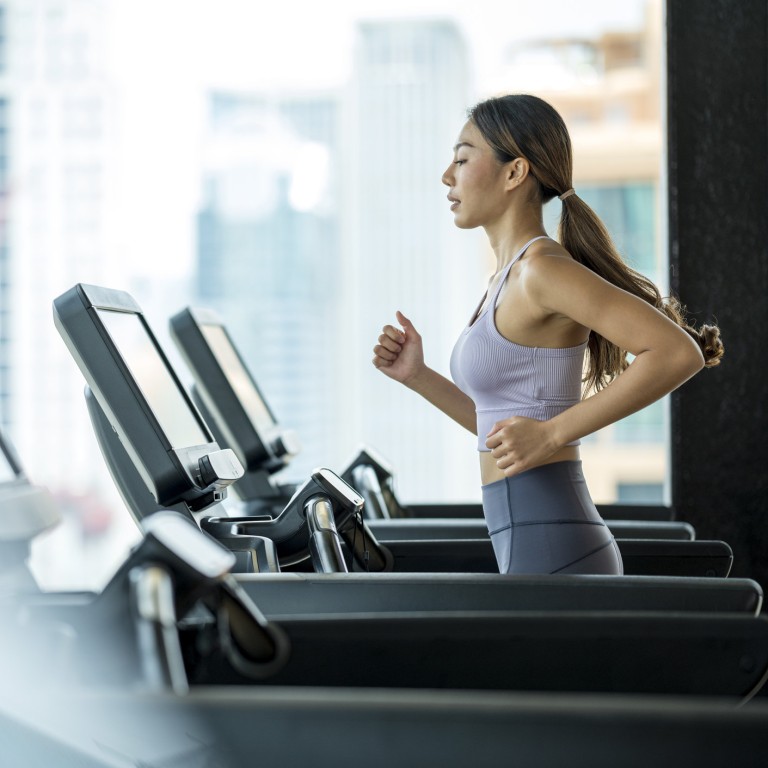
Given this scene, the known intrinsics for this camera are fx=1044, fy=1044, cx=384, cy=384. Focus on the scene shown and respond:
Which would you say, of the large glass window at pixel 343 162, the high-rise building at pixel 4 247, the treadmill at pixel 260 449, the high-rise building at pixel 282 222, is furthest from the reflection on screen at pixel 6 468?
the high-rise building at pixel 282 222

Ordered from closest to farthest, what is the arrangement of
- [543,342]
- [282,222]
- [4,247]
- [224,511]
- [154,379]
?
[543,342]
[154,379]
[224,511]
[4,247]
[282,222]

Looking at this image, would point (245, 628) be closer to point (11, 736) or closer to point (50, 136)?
point (11, 736)

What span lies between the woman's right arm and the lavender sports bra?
0.76 ft

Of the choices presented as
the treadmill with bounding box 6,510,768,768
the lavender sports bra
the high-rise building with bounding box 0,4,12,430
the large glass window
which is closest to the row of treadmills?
the treadmill with bounding box 6,510,768,768

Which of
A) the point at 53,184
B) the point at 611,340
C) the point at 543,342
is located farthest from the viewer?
the point at 53,184

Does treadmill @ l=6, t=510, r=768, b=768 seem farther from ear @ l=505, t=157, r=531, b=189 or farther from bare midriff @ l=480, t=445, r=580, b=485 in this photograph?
ear @ l=505, t=157, r=531, b=189

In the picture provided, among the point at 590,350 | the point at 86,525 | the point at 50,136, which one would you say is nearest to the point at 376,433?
the point at 86,525

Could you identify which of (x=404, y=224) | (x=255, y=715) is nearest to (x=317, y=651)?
(x=255, y=715)

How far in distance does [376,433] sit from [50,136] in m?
4.12

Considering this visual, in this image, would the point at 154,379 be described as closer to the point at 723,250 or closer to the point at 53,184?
the point at 723,250

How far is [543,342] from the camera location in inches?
59.1

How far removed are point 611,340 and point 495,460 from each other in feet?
0.84

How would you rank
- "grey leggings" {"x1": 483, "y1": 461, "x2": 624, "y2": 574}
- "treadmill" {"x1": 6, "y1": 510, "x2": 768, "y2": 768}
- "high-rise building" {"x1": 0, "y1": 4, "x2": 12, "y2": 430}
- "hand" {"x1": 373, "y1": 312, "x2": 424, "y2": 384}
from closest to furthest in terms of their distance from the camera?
1. "treadmill" {"x1": 6, "y1": 510, "x2": 768, "y2": 768}
2. "grey leggings" {"x1": 483, "y1": 461, "x2": 624, "y2": 574}
3. "hand" {"x1": 373, "y1": 312, "x2": 424, "y2": 384}
4. "high-rise building" {"x1": 0, "y1": 4, "x2": 12, "y2": 430}

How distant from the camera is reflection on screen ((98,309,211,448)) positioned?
1578 millimetres
